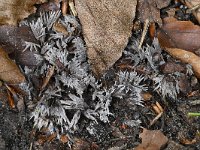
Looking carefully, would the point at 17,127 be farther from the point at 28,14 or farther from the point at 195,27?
the point at 195,27

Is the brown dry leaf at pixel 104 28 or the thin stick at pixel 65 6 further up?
the thin stick at pixel 65 6

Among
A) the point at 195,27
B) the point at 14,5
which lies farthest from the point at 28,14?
the point at 195,27

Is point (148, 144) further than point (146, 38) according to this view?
No

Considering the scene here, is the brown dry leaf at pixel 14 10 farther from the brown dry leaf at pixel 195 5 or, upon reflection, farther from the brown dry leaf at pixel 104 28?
the brown dry leaf at pixel 195 5

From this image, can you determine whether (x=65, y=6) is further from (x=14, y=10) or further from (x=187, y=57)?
(x=187, y=57)

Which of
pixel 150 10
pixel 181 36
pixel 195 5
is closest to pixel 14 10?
pixel 150 10

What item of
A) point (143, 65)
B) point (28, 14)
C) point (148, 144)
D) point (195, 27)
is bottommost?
point (148, 144)

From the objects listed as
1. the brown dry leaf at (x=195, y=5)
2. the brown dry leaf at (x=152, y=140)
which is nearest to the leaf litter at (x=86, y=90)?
the brown dry leaf at (x=152, y=140)
